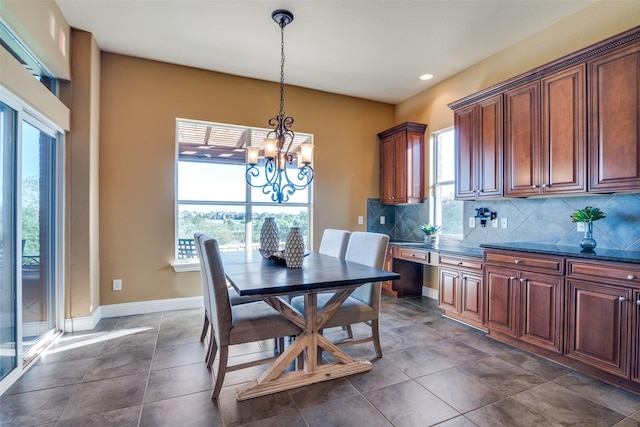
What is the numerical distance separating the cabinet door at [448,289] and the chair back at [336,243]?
127cm

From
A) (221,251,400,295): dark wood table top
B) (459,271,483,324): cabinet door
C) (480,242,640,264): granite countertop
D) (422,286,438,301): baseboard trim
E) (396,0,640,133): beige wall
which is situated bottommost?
(422,286,438,301): baseboard trim

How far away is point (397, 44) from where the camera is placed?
3.39 m

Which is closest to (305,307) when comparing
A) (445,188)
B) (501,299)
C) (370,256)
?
(370,256)

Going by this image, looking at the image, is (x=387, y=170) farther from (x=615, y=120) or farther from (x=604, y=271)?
(x=604, y=271)

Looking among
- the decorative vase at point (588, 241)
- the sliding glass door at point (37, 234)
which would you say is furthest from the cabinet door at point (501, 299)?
the sliding glass door at point (37, 234)

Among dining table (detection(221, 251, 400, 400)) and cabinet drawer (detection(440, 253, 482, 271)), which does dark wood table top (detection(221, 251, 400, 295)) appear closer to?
dining table (detection(221, 251, 400, 400))

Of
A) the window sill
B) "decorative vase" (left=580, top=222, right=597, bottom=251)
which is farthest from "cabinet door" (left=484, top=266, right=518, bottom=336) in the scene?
the window sill

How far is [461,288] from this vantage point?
3.35 metres

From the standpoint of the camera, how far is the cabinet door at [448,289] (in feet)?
11.2

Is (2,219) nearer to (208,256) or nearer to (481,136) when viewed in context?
(208,256)

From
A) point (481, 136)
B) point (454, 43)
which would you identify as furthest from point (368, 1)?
point (481, 136)

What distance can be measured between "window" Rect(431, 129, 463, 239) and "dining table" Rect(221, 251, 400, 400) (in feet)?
7.54

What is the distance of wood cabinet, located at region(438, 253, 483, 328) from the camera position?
125 inches

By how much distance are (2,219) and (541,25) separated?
476 centimetres
